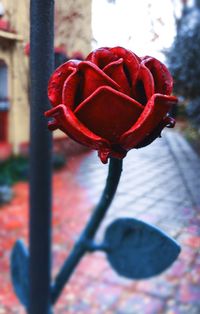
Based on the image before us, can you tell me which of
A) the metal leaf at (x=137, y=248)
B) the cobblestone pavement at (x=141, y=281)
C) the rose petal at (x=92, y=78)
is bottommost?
the cobblestone pavement at (x=141, y=281)

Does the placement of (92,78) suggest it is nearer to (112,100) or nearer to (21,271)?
(112,100)

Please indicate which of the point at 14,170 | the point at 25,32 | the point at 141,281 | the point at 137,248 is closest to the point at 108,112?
the point at 25,32

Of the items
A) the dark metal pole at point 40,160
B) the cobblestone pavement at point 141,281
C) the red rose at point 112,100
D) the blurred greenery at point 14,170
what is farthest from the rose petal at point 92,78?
the blurred greenery at point 14,170

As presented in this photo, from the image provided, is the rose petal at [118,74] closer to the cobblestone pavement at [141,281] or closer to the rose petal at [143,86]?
the rose petal at [143,86]

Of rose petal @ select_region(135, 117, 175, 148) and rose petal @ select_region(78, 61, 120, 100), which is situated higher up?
rose petal @ select_region(78, 61, 120, 100)

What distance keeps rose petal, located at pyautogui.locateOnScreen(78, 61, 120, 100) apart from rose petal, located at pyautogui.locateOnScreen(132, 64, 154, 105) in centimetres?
1

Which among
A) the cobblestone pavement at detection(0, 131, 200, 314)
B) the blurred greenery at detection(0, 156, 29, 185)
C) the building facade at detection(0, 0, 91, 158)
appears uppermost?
the building facade at detection(0, 0, 91, 158)

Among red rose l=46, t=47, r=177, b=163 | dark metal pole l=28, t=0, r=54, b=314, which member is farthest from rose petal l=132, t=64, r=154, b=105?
dark metal pole l=28, t=0, r=54, b=314

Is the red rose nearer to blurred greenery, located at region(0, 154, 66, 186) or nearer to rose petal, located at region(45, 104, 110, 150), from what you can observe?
rose petal, located at region(45, 104, 110, 150)

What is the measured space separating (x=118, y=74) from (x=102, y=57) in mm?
17

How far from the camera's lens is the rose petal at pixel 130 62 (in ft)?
0.76

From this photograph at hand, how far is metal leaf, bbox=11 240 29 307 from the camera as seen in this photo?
631 millimetres

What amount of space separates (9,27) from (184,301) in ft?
5.12

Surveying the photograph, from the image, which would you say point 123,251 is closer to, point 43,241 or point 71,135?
point 43,241
